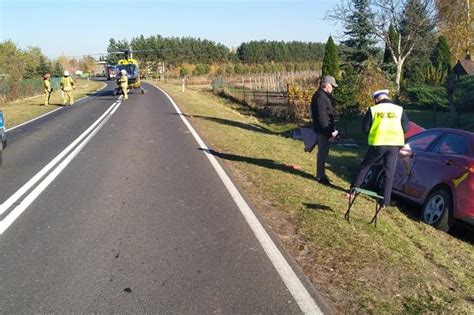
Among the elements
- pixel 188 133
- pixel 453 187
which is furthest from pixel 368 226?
pixel 188 133

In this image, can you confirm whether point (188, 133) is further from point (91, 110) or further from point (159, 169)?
point (91, 110)

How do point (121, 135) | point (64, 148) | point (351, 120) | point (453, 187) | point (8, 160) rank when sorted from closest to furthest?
1. point (453, 187)
2. point (8, 160)
3. point (64, 148)
4. point (121, 135)
5. point (351, 120)

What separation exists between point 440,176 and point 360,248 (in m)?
2.98

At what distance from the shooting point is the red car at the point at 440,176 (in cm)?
711

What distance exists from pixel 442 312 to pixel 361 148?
45.5 feet

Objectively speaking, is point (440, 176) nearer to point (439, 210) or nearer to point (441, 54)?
point (439, 210)

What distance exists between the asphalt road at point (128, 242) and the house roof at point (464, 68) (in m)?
38.7

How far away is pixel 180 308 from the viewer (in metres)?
4.04

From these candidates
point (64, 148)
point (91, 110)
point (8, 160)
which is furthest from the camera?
point (91, 110)

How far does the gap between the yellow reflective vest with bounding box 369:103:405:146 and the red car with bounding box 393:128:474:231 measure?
27.2 inches

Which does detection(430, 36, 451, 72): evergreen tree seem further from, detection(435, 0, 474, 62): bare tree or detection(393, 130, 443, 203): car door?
detection(393, 130, 443, 203): car door

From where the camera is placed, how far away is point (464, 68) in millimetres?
45312

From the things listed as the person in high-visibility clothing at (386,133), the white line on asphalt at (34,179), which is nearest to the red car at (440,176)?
the person in high-visibility clothing at (386,133)

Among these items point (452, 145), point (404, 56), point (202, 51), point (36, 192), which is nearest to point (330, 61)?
point (404, 56)
